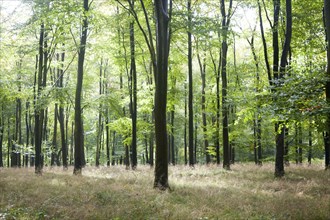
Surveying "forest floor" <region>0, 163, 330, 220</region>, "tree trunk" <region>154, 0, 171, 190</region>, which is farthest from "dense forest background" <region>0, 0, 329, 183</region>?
"forest floor" <region>0, 163, 330, 220</region>

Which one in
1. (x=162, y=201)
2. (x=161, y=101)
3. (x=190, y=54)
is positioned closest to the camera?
(x=162, y=201)

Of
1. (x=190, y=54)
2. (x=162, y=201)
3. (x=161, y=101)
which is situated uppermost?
(x=190, y=54)

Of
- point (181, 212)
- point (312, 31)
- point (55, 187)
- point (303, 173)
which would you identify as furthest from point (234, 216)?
point (312, 31)

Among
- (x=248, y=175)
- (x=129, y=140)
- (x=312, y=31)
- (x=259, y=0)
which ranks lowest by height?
(x=248, y=175)

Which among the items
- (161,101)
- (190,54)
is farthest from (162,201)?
(190,54)

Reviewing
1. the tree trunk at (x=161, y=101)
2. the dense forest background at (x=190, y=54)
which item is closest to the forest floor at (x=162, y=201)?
the tree trunk at (x=161, y=101)

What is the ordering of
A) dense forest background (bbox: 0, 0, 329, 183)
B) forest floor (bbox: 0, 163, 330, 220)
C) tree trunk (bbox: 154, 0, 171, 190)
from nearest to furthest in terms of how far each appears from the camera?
forest floor (bbox: 0, 163, 330, 220)
dense forest background (bbox: 0, 0, 329, 183)
tree trunk (bbox: 154, 0, 171, 190)

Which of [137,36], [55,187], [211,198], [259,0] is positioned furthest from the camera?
[137,36]

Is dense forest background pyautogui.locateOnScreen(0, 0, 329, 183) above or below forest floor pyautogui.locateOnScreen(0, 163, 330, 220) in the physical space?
above

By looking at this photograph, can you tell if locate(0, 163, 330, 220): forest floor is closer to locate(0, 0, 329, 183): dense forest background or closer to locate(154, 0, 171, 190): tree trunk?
locate(154, 0, 171, 190): tree trunk

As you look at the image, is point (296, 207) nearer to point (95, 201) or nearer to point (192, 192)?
point (192, 192)

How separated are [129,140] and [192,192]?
45.3 ft

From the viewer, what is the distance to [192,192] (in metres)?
11.2

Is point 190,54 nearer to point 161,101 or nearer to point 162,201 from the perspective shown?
point 161,101
